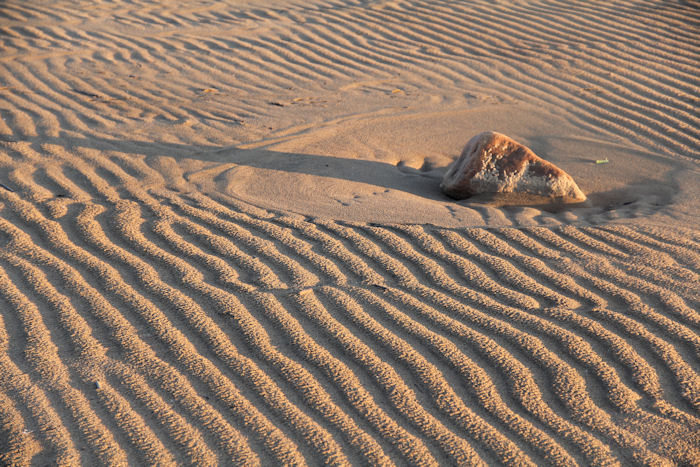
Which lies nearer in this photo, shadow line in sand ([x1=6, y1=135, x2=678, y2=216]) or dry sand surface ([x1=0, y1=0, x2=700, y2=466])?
dry sand surface ([x1=0, y1=0, x2=700, y2=466])

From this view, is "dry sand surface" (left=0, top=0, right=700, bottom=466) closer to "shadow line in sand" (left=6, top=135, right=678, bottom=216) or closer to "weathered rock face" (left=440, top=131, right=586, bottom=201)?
"shadow line in sand" (left=6, top=135, right=678, bottom=216)

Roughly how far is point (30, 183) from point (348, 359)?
2498mm

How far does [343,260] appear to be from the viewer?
320 cm

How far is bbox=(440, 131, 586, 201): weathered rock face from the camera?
4066 millimetres

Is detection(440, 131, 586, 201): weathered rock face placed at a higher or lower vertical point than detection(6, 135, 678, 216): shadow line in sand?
higher

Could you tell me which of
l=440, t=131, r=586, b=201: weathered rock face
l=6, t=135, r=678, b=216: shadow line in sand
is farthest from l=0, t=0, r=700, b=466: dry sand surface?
l=440, t=131, r=586, b=201: weathered rock face

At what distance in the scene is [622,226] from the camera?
3641 mm

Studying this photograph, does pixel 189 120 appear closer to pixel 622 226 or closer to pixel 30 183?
pixel 30 183

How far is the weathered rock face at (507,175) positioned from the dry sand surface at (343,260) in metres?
0.13

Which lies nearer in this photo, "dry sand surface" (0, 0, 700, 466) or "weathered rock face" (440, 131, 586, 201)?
"dry sand surface" (0, 0, 700, 466)

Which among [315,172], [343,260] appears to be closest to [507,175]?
[315,172]

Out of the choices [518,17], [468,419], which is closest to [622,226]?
[468,419]

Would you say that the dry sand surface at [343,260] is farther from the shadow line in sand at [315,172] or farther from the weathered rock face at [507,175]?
the weathered rock face at [507,175]

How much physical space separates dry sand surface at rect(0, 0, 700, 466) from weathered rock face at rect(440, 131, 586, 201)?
133 millimetres
